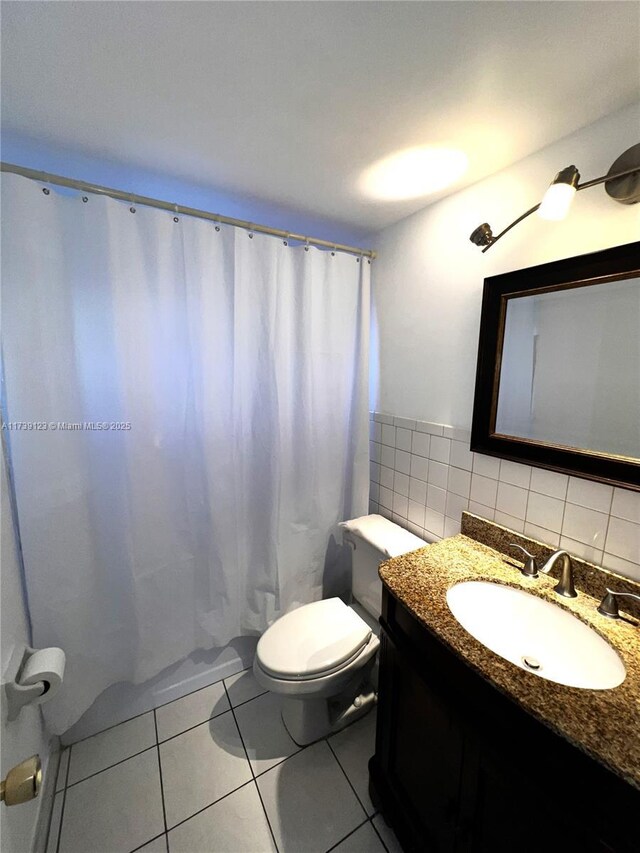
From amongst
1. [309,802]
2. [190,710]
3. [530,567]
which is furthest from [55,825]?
[530,567]

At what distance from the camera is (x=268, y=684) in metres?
1.14

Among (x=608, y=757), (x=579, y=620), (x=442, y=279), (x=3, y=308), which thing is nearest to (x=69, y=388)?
(x=3, y=308)

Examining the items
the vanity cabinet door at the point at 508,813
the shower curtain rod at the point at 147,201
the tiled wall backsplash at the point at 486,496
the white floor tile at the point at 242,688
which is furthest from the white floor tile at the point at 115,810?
the shower curtain rod at the point at 147,201

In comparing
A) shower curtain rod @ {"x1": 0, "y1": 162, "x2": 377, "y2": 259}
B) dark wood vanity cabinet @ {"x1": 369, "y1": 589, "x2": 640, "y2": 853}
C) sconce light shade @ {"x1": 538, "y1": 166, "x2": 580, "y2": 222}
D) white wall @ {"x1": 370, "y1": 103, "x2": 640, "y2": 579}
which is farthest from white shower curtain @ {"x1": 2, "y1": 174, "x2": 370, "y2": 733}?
sconce light shade @ {"x1": 538, "y1": 166, "x2": 580, "y2": 222}

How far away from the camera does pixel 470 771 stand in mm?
739

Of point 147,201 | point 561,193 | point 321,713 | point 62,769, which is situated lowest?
point 62,769

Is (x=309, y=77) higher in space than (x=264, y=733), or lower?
higher

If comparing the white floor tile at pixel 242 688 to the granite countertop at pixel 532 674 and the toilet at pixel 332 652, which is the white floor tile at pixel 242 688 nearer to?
the toilet at pixel 332 652

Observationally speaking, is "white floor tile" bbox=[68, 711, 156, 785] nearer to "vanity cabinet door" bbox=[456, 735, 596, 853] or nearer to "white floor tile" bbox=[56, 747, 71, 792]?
"white floor tile" bbox=[56, 747, 71, 792]

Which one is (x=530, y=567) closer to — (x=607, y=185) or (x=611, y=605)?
(x=611, y=605)

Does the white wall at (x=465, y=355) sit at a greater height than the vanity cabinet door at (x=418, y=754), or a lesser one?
greater

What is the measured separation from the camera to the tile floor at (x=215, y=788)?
103 centimetres

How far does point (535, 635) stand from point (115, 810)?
1521 mm

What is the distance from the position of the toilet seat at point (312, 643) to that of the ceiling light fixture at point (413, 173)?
1.73 meters
